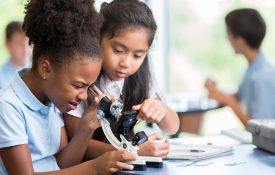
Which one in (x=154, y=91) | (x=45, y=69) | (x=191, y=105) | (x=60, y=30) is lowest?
(x=191, y=105)

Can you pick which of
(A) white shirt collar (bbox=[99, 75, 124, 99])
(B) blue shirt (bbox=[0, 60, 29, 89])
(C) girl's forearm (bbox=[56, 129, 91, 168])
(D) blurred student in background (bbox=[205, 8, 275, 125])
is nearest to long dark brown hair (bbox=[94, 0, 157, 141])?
(A) white shirt collar (bbox=[99, 75, 124, 99])

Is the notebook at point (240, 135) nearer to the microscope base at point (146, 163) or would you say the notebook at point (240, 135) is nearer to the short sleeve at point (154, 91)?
the short sleeve at point (154, 91)

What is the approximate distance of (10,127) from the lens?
1.41 metres

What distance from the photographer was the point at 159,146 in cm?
154

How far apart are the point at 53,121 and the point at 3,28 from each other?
2680mm

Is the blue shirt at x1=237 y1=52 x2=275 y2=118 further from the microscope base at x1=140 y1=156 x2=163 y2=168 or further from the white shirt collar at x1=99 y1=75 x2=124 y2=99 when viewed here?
the microscope base at x1=140 y1=156 x2=163 y2=168

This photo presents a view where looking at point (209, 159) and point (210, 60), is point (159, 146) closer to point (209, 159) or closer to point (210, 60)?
point (209, 159)

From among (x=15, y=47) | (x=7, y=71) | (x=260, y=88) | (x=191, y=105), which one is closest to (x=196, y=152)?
(x=260, y=88)

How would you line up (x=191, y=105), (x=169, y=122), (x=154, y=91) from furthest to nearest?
(x=191, y=105) < (x=154, y=91) < (x=169, y=122)

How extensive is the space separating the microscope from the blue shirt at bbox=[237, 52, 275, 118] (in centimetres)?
151

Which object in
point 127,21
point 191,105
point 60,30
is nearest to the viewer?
point 60,30

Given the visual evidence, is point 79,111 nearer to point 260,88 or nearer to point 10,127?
point 10,127

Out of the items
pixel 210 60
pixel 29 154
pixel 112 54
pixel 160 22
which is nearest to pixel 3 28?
pixel 160 22

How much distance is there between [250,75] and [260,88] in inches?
4.8
